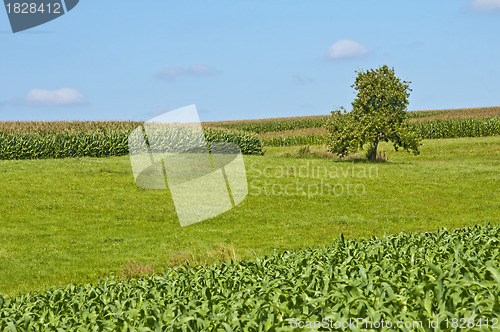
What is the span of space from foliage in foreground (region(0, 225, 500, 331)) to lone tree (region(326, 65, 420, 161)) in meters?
34.0

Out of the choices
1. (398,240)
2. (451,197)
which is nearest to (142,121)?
(451,197)

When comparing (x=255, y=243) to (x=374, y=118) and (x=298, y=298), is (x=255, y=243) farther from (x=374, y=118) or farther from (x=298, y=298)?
(x=374, y=118)

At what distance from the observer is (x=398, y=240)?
9383mm

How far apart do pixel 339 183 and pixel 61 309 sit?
2646cm

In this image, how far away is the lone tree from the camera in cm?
4122

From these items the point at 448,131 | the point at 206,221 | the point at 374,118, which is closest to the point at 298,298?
the point at 206,221

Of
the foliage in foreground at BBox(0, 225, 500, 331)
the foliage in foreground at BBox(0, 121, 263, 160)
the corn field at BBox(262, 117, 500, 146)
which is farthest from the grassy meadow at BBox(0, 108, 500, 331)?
the corn field at BBox(262, 117, 500, 146)

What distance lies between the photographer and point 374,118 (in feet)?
136

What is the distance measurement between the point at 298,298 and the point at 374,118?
125ft

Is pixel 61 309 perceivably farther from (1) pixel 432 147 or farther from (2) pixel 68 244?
(1) pixel 432 147

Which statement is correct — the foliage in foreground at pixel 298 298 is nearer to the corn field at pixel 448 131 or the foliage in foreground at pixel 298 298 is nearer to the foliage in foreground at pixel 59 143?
the foliage in foreground at pixel 59 143

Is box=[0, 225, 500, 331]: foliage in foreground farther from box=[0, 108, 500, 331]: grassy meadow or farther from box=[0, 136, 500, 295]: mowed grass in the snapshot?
box=[0, 136, 500, 295]: mowed grass

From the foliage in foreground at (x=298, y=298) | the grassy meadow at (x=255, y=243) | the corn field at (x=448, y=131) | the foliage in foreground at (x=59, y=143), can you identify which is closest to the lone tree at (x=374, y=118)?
the grassy meadow at (x=255, y=243)

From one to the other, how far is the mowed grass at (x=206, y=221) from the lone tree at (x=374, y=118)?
3.62 meters
